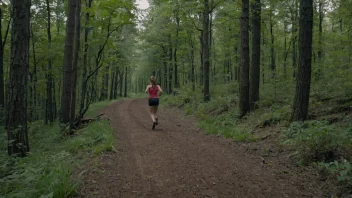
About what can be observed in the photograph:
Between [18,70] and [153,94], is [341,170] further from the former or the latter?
[18,70]

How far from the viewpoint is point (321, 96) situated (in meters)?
9.53

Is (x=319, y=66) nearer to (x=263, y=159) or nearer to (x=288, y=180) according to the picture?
(x=263, y=159)

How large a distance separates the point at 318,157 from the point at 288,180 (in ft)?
3.45

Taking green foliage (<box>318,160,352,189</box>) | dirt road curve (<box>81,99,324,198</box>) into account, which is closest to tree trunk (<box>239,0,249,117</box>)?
dirt road curve (<box>81,99,324,198</box>)

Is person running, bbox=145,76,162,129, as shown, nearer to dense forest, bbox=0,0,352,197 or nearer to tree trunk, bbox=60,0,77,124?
dense forest, bbox=0,0,352,197

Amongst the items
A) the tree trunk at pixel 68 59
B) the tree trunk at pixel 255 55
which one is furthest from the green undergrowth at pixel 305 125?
the tree trunk at pixel 68 59

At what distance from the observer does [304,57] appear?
23.0 feet

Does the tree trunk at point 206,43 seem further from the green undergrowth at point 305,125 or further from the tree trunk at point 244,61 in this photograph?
the tree trunk at point 244,61

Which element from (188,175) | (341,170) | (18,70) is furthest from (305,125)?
(18,70)

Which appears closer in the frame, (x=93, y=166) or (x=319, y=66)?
(x=93, y=166)

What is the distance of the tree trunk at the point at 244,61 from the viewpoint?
31.6 ft

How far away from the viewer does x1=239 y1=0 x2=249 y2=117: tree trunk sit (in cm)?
962

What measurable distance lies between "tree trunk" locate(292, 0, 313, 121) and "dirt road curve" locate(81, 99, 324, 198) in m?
2.34

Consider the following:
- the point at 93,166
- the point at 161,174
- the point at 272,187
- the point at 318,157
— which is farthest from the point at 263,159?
the point at 93,166
